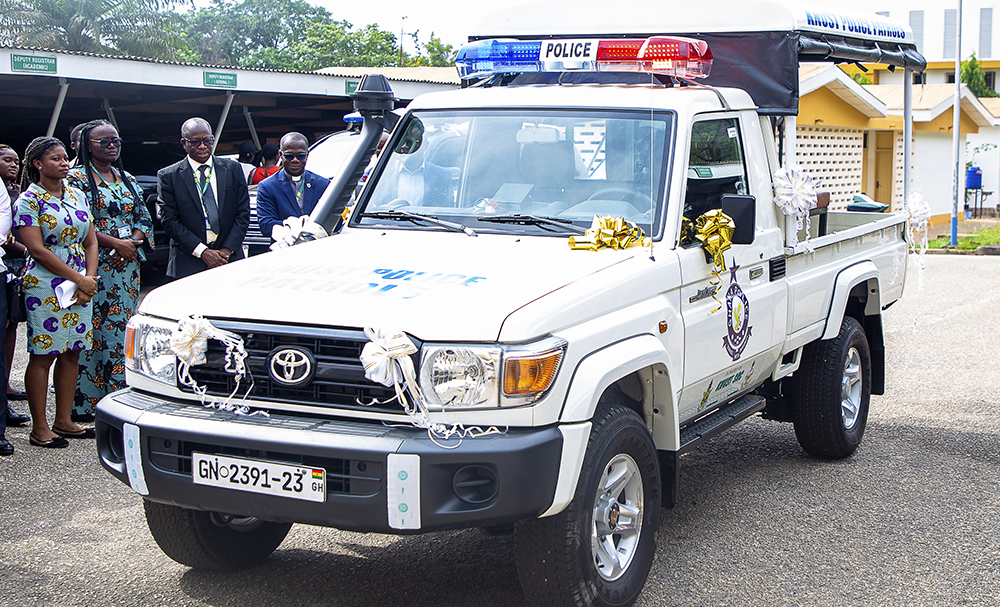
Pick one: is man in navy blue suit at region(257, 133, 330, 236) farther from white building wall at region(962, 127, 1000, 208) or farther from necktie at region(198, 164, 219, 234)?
white building wall at region(962, 127, 1000, 208)

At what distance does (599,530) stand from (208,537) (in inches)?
63.1

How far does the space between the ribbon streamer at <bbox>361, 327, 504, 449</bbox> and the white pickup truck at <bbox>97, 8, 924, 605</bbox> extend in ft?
0.03

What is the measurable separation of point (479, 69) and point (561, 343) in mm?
2612

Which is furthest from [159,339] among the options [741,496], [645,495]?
[741,496]

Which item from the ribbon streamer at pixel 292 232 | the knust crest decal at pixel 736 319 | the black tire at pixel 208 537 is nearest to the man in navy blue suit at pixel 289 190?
the ribbon streamer at pixel 292 232

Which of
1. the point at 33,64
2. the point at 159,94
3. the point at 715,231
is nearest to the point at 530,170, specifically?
the point at 715,231

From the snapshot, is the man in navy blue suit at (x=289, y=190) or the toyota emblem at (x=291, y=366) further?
the man in navy blue suit at (x=289, y=190)

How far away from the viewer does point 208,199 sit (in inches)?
268

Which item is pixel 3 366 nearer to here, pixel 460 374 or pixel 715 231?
pixel 460 374

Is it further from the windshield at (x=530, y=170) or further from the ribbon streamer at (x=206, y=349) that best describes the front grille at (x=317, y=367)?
the windshield at (x=530, y=170)

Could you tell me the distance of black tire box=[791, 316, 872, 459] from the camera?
225 inches

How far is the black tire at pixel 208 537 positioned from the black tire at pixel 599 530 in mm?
1385

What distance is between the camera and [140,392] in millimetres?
3785

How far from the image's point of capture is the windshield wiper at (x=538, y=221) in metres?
4.20
